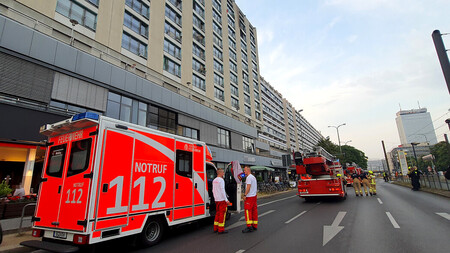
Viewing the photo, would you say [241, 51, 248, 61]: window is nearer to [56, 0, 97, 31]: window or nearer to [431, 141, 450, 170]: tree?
[56, 0, 97, 31]: window

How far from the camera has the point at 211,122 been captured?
28188 mm

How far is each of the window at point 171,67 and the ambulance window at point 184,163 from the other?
1953 cm

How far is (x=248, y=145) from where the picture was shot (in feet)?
124

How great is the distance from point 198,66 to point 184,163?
25275mm

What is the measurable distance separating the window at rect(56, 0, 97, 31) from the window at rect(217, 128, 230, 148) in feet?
59.7

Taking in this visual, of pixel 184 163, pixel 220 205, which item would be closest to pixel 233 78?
pixel 184 163

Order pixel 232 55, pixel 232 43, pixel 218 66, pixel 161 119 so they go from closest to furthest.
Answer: pixel 161 119 → pixel 218 66 → pixel 232 55 → pixel 232 43

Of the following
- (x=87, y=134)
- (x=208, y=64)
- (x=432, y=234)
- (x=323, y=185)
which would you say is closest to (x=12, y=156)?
(x=87, y=134)

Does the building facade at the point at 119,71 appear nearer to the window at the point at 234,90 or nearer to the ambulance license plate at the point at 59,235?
the window at the point at 234,90

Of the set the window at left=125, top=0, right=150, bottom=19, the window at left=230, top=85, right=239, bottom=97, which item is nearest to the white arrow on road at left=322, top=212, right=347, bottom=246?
the window at left=125, top=0, right=150, bottom=19

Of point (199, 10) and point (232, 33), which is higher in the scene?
point (232, 33)

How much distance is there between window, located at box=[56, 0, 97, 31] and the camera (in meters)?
16.2

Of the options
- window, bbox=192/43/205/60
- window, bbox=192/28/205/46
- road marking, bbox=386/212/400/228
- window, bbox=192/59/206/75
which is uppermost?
window, bbox=192/28/205/46

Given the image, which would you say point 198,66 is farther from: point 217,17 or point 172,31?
point 217,17
